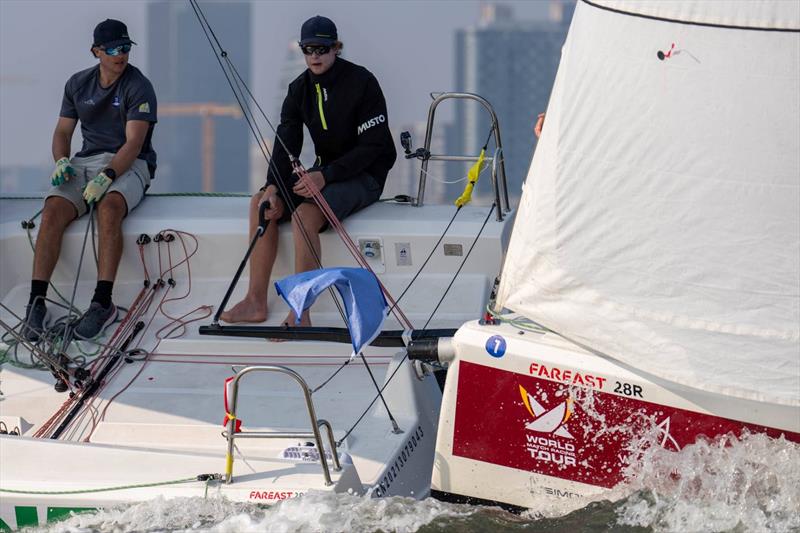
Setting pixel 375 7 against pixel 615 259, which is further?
pixel 375 7

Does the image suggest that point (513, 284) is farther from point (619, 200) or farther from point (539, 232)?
point (619, 200)

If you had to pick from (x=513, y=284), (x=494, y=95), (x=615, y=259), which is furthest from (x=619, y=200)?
(x=494, y=95)

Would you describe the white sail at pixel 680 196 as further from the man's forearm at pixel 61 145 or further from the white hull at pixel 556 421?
the man's forearm at pixel 61 145

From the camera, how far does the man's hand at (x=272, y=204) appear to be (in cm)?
427

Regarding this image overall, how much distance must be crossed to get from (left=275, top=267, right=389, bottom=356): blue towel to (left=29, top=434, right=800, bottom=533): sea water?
46 cm

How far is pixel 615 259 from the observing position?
2.88 m

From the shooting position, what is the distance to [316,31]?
13.9ft

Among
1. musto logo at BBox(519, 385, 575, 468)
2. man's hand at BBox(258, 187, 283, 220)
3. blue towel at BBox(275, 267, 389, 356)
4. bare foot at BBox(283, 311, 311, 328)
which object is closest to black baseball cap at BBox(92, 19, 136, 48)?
man's hand at BBox(258, 187, 283, 220)

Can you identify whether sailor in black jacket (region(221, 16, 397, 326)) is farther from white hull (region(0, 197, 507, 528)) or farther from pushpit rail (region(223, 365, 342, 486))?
pushpit rail (region(223, 365, 342, 486))

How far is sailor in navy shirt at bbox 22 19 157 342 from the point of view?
14.1 feet

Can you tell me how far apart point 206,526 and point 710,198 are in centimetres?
139

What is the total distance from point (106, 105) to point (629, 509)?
270 cm

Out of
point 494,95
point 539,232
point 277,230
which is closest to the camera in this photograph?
point 539,232

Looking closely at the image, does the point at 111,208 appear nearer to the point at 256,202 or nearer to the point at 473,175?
the point at 256,202
